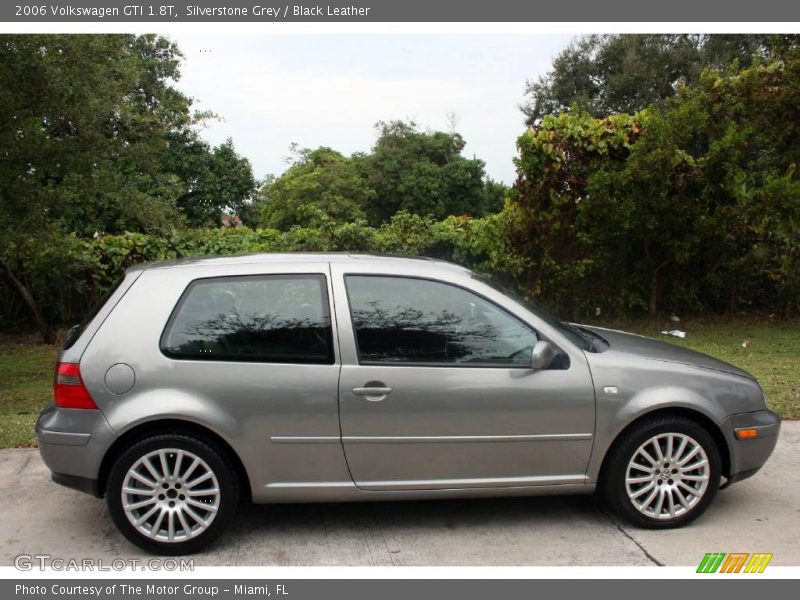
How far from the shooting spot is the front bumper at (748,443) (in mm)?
4582

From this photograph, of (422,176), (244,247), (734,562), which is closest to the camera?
(734,562)

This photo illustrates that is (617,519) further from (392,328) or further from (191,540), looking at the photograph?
(191,540)

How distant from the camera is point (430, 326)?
4523mm

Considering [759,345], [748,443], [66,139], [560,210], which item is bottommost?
[759,345]

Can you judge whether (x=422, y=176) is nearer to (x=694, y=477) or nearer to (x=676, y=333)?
(x=676, y=333)

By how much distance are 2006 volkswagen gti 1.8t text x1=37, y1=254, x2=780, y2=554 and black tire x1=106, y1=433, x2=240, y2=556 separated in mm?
10

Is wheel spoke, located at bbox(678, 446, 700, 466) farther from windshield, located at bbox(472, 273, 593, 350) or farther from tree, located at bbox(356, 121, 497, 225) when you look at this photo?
tree, located at bbox(356, 121, 497, 225)

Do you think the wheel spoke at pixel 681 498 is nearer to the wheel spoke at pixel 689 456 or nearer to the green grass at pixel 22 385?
the wheel spoke at pixel 689 456

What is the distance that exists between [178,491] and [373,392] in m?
1.15

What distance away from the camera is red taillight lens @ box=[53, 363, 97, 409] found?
13.9 ft

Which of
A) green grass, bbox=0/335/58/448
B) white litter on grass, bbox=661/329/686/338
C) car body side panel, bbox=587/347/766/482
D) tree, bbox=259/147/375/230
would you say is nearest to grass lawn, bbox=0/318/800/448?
green grass, bbox=0/335/58/448

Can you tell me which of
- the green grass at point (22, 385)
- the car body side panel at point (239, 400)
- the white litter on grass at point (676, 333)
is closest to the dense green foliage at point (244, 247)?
the green grass at point (22, 385)

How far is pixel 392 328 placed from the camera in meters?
4.48

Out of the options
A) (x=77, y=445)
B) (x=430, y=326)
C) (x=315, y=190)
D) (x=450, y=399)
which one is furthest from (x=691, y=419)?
(x=315, y=190)
